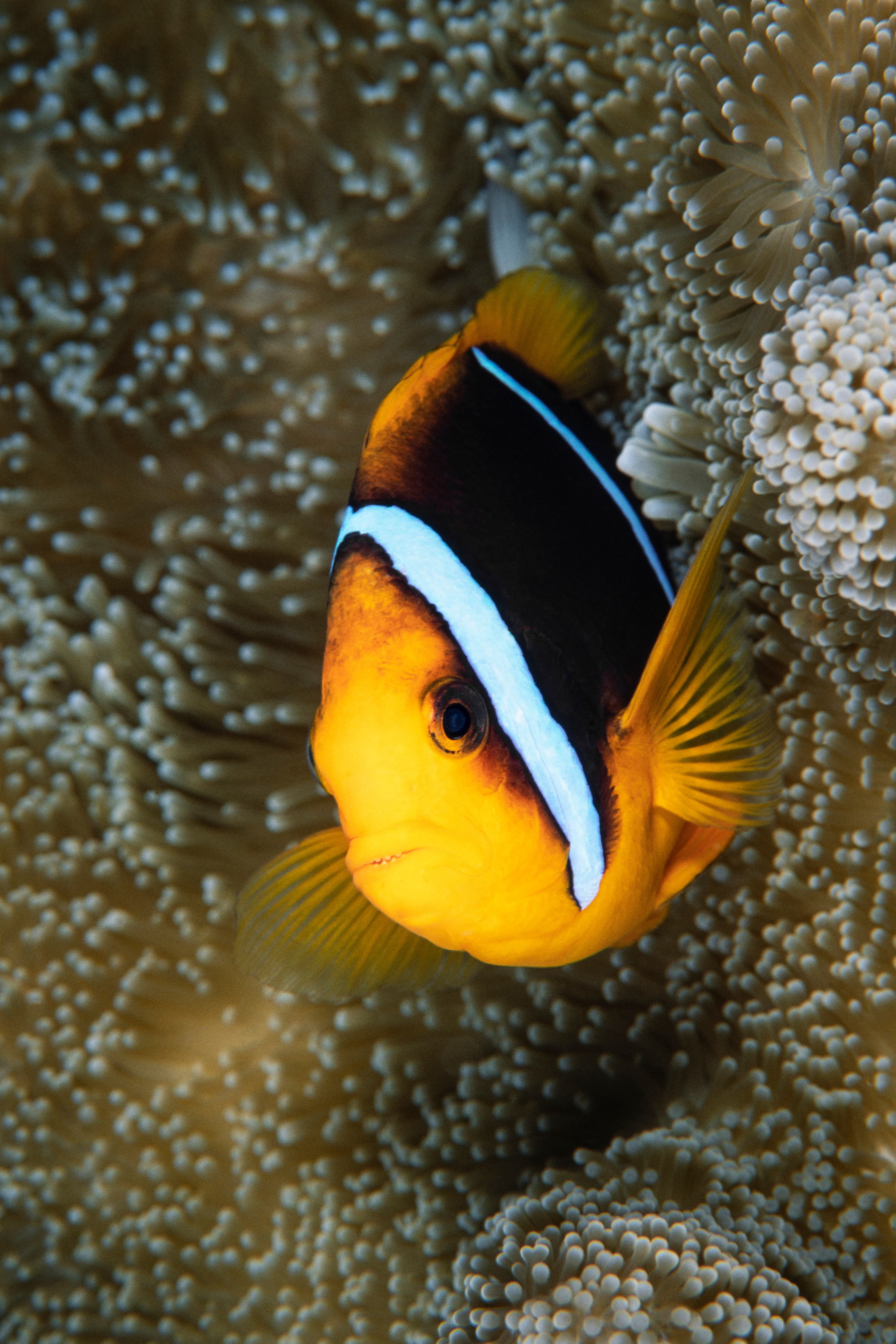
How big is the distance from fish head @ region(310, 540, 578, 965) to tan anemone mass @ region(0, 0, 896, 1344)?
1.03ft

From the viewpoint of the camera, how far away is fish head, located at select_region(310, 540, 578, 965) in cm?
52

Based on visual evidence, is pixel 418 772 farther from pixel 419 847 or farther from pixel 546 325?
pixel 546 325

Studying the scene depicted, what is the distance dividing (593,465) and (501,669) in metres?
0.30

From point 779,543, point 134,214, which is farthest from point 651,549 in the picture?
point 134,214

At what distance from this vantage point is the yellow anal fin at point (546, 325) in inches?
30.9

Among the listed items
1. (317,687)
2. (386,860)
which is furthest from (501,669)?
(317,687)

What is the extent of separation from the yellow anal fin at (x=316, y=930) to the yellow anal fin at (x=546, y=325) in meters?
0.39

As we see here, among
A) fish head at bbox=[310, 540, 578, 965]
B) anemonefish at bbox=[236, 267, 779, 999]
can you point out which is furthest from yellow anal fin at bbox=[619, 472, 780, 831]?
fish head at bbox=[310, 540, 578, 965]

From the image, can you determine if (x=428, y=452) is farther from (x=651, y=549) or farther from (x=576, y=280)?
(x=576, y=280)

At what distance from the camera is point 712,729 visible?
68 cm

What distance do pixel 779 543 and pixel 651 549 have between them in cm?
10

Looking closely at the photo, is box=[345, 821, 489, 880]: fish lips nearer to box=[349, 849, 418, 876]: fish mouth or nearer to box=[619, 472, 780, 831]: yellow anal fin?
box=[349, 849, 418, 876]: fish mouth

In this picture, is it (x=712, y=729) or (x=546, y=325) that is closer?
(x=712, y=729)

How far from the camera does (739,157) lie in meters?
0.75
